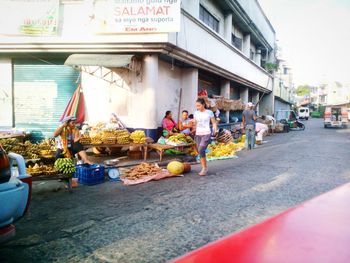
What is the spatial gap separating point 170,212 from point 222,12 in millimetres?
15454

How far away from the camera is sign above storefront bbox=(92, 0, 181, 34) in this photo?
949 cm

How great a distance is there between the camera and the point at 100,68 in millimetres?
10719

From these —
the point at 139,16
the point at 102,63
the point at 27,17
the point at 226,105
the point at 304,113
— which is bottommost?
the point at 226,105

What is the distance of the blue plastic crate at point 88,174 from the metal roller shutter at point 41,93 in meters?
5.53

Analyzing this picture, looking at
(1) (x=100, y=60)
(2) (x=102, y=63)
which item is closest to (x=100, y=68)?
(1) (x=100, y=60)

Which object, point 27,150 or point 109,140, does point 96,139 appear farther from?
point 27,150

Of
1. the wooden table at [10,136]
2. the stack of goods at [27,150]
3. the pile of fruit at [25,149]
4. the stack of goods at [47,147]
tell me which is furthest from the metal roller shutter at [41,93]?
the stack of goods at [27,150]

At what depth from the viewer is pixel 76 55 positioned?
32.7 ft

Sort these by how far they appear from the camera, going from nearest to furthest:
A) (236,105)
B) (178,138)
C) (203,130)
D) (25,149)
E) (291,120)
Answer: (203,130) → (25,149) → (178,138) → (236,105) → (291,120)

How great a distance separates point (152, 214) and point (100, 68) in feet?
25.5

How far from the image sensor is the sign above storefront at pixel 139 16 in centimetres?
949

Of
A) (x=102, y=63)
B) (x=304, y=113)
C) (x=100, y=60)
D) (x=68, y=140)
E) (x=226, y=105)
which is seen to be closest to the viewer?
(x=68, y=140)

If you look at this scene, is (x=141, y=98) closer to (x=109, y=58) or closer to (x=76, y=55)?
(x=109, y=58)

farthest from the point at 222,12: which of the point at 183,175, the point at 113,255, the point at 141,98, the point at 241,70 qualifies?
the point at 113,255
